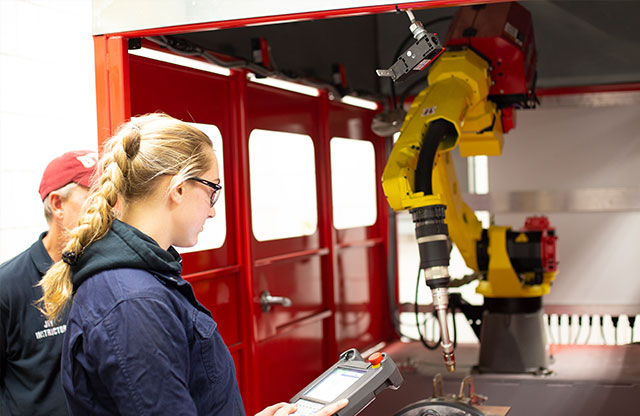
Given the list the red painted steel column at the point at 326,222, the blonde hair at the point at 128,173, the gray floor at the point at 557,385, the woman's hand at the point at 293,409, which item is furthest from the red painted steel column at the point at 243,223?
the blonde hair at the point at 128,173

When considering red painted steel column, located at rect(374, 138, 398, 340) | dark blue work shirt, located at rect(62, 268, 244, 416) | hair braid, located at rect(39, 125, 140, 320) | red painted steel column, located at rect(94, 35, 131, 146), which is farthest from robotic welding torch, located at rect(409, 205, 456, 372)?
red painted steel column, located at rect(374, 138, 398, 340)

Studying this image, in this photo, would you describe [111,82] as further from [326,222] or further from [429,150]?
[326,222]

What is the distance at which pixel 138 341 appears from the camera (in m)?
1.34

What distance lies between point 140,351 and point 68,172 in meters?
1.18

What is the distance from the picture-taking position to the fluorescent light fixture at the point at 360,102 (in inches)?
219

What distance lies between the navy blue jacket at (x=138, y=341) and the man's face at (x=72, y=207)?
0.86 metres

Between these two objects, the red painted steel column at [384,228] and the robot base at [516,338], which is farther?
the red painted steel column at [384,228]

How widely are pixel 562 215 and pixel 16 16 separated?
4222mm

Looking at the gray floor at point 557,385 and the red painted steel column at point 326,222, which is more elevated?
the red painted steel column at point 326,222

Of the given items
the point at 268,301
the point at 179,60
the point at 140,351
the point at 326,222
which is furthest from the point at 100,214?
the point at 326,222

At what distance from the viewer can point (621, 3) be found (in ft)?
17.2

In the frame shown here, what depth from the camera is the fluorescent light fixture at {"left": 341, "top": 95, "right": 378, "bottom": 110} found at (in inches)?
219

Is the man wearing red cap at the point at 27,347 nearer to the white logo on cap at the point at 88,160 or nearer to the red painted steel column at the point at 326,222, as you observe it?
the white logo on cap at the point at 88,160

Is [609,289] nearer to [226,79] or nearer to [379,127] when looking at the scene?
[379,127]
